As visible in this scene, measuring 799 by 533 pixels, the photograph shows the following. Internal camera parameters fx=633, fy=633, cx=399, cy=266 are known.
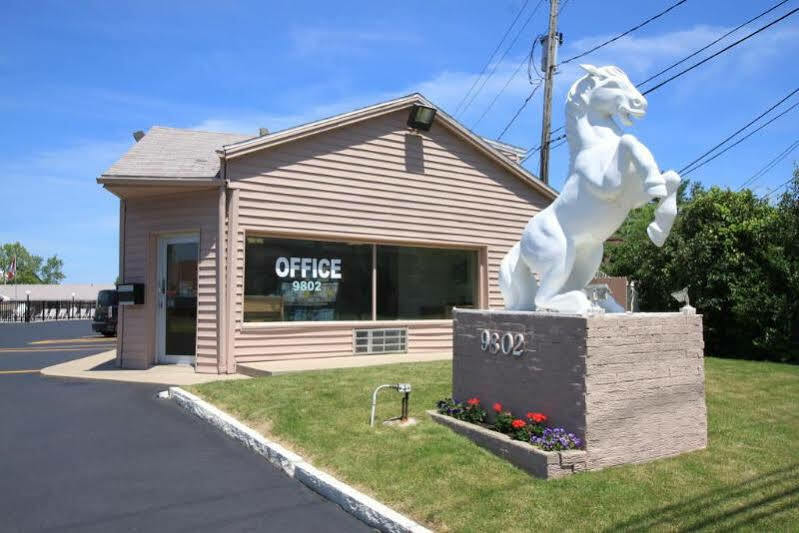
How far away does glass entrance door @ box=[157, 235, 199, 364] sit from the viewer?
36.5 feet

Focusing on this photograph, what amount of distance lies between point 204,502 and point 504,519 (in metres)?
2.32

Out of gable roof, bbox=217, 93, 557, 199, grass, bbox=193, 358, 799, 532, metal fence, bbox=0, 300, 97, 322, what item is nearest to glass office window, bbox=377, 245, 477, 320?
gable roof, bbox=217, 93, 557, 199

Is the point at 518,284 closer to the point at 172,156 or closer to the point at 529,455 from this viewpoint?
the point at 529,455

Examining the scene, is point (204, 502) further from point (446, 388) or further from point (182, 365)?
point (182, 365)

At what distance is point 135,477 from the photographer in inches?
214

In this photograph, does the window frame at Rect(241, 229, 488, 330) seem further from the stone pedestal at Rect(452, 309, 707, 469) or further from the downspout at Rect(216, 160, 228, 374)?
the stone pedestal at Rect(452, 309, 707, 469)

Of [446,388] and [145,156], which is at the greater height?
[145,156]

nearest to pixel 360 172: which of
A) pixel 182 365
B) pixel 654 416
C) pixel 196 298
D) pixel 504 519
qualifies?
pixel 196 298

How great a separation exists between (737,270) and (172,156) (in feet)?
36.8

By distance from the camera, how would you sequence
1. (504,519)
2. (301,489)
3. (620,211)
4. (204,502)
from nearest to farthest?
1. (504,519)
2. (204,502)
3. (301,489)
4. (620,211)

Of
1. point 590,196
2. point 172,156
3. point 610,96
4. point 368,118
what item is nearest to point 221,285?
point 172,156

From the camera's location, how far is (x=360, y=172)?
12.0m

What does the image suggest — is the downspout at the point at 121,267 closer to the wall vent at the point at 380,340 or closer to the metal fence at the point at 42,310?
the wall vent at the point at 380,340

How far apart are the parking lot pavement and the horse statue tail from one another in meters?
2.72
